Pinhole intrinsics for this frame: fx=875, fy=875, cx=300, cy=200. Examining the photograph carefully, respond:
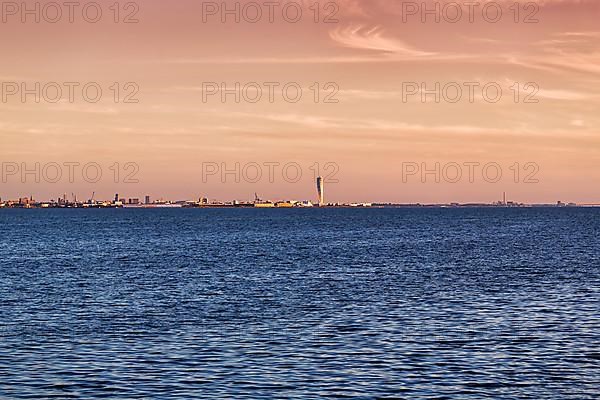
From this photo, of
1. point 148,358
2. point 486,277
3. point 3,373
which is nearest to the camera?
point 3,373

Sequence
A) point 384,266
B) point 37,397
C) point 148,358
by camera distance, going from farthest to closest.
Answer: point 384,266, point 148,358, point 37,397

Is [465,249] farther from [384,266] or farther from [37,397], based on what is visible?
[37,397]

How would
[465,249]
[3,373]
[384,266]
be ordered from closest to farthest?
[3,373] < [384,266] < [465,249]

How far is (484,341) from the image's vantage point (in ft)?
137

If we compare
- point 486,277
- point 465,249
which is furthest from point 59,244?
point 486,277

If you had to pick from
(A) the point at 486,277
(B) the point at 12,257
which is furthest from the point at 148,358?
(B) the point at 12,257

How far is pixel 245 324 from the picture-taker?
47.4 m

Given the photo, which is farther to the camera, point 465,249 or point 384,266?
point 465,249

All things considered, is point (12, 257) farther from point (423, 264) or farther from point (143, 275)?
point (423, 264)

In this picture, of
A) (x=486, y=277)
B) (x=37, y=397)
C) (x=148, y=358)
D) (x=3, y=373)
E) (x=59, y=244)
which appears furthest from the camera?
(x=59, y=244)

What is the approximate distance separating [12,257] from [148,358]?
7510cm

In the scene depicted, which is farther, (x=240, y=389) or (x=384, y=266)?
(x=384, y=266)

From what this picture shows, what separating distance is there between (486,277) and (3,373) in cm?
5045

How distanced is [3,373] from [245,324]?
50.3 ft
